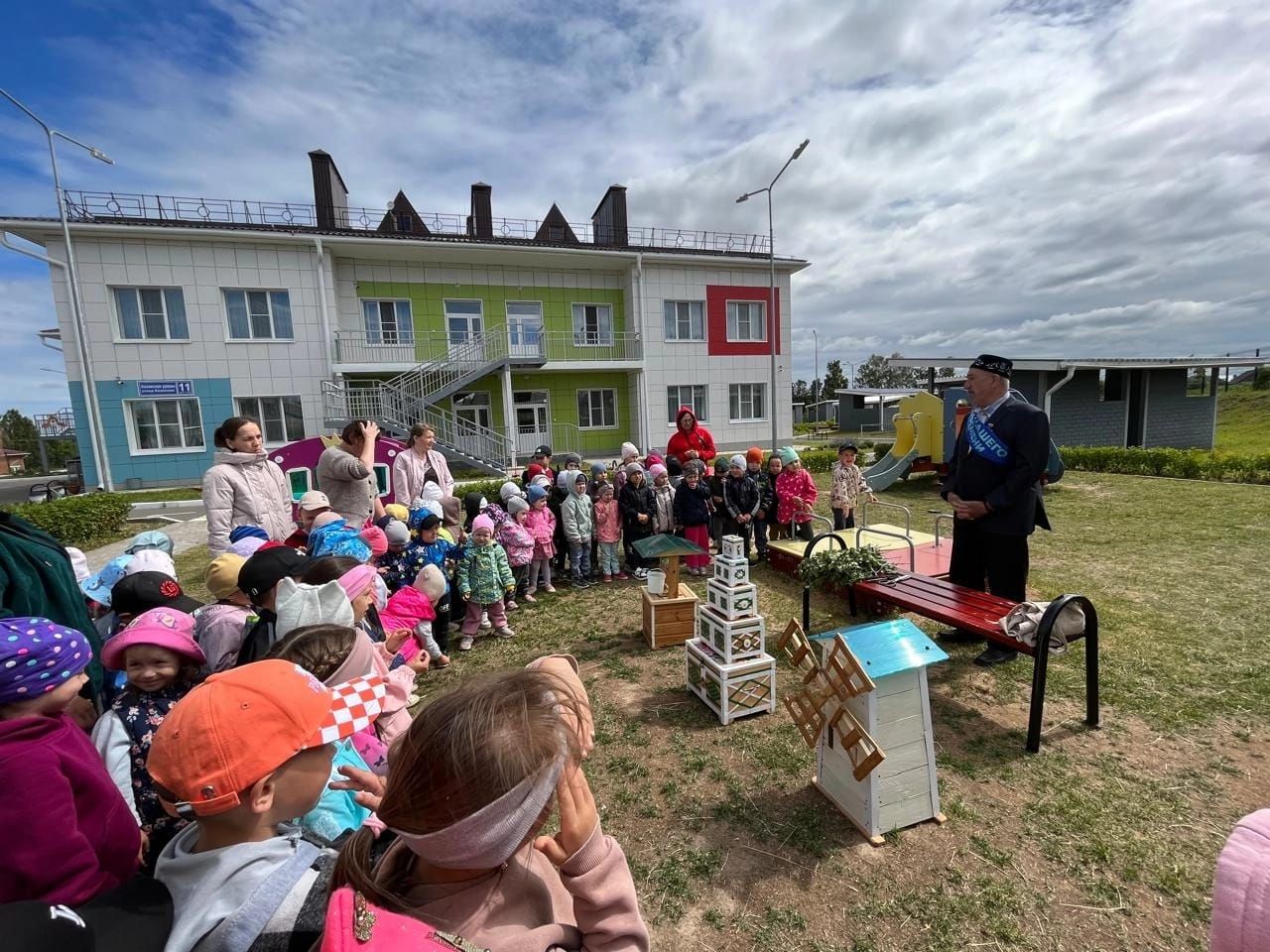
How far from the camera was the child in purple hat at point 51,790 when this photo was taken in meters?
1.16

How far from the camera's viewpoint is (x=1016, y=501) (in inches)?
161

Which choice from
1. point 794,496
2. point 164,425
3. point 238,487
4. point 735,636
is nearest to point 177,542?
point 238,487

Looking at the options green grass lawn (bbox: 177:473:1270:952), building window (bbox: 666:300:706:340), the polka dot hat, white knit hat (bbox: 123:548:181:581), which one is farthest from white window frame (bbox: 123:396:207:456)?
the polka dot hat

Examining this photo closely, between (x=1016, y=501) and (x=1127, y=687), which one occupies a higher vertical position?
(x=1016, y=501)

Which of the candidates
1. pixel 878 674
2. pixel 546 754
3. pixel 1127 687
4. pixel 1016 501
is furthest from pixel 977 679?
pixel 546 754

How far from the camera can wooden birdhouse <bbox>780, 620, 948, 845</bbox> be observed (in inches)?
101

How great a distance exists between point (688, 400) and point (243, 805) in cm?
2124

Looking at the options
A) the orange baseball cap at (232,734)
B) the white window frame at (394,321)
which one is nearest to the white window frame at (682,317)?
the white window frame at (394,321)

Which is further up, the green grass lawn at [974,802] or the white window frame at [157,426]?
the white window frame at [157,426]

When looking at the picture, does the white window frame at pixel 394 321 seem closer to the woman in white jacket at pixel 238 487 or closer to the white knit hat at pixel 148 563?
the woman in white jacket at pixel 238 487

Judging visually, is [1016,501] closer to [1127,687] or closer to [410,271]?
[1127,687]

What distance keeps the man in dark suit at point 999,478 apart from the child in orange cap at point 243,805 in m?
4.34

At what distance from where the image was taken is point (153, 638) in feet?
6.34

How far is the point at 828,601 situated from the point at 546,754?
215 inches
